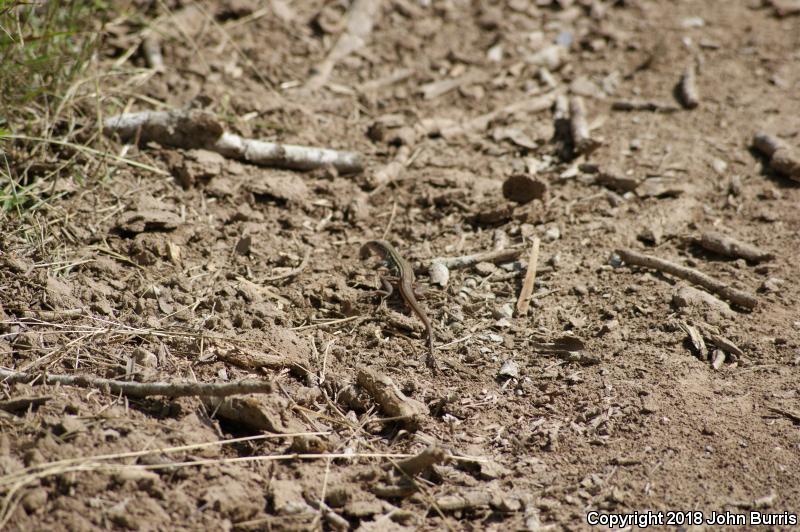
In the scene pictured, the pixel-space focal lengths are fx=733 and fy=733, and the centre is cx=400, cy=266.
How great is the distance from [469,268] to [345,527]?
6.72 ft

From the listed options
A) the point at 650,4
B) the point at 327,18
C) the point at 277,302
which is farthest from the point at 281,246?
the point at 650,4

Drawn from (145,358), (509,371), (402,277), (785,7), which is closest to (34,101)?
(145,358)

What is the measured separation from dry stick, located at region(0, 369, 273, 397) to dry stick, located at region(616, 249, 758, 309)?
243 cm

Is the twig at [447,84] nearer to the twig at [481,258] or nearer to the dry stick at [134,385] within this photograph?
the twig at [481,258]

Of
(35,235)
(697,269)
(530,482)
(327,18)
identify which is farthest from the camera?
(327,18)

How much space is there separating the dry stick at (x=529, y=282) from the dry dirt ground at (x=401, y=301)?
6 centimetres

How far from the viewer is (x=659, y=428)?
336 cm

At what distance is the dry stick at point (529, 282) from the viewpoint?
4.19 metres

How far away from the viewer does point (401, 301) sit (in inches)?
169

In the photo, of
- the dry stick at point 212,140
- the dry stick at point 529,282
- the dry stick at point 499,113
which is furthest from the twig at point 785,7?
the dry stick at point 212,140

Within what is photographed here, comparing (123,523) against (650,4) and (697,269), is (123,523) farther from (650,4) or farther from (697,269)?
(650,4)

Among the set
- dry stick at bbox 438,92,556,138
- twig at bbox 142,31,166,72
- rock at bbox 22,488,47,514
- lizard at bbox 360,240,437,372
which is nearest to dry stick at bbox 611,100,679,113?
dry stick at bbox 438,92,556,138

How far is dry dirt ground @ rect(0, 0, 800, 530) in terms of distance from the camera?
3016 mm

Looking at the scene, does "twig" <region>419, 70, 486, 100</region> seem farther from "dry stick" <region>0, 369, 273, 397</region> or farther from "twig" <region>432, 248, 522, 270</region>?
"dry stick" <region>0, 369, 273, 397</region>
